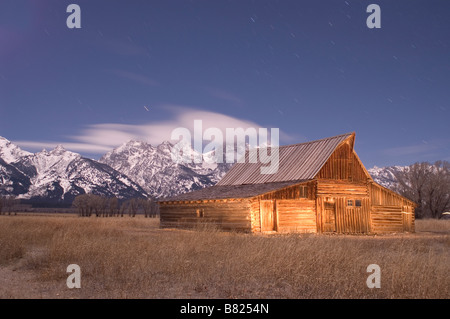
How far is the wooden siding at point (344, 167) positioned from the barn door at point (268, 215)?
16.5 ft

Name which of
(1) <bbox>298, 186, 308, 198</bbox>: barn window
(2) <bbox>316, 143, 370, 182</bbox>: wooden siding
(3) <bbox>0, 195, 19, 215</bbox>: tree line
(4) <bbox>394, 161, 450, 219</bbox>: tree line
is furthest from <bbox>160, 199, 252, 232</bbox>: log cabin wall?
(3) <bbox>0, 195, 19, 215</bbox>: tree line

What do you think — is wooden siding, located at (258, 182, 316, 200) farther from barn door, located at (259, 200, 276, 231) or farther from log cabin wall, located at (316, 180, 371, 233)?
log cabin wall, located at (316, 180, 371, 233)

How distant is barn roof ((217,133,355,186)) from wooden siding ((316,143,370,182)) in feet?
1.73

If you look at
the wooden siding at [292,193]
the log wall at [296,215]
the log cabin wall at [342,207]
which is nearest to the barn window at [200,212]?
the wooden siding at [292,193]

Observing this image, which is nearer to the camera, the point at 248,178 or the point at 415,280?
the point at 415,280

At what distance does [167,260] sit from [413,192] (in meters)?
57.8

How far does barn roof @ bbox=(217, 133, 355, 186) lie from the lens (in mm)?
31905

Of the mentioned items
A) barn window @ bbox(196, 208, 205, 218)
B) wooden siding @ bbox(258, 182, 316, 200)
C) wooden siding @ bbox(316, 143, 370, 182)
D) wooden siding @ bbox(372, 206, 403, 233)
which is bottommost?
wooden siding @ bbox(372, 206, 403, 233)

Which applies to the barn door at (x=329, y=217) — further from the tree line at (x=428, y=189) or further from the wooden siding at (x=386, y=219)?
the tree line at (x=428, y=189)

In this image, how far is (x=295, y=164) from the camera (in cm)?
3394
